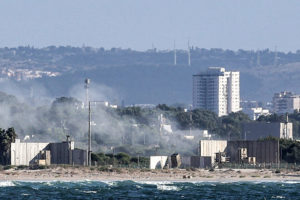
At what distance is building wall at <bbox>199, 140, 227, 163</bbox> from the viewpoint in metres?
122

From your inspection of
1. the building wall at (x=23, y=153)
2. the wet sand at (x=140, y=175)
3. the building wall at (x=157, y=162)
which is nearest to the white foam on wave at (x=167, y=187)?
the wet sand at (x=140, y=175)

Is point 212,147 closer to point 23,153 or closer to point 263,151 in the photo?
point 263,151

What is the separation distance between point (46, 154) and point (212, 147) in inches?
706

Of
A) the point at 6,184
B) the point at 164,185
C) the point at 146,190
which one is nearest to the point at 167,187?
the point at 164,185

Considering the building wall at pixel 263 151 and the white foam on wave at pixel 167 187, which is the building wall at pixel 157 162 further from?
the white foam on wave at pixel 167 187

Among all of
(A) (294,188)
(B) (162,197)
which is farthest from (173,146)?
(B) (162,197)

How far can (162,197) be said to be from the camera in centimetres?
8225

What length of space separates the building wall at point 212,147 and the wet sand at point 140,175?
42.4 ft

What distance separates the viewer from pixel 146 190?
294ft

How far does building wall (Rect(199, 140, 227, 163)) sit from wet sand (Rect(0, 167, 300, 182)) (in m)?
12.9

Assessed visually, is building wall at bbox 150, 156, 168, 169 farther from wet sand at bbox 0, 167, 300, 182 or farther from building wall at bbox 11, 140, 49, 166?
building wall at bbox 11, 140, 49, 166

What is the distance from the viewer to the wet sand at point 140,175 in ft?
338

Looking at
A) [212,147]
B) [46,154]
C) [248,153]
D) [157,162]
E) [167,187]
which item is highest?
[212,147]

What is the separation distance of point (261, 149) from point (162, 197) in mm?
38639
